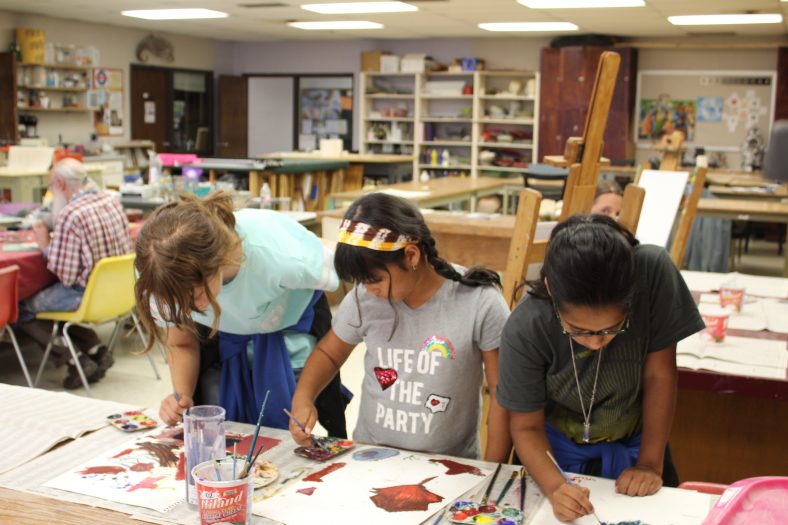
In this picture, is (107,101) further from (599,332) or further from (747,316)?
(599,332)

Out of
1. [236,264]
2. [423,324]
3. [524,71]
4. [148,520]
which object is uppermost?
[524,71]

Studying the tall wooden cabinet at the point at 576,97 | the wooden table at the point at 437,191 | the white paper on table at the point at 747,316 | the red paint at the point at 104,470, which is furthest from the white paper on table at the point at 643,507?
the tall wooden cabinet at the point at 576,97

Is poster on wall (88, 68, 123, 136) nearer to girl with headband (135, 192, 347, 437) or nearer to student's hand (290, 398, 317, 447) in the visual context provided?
girl with headband (135, 192, 347, 437)

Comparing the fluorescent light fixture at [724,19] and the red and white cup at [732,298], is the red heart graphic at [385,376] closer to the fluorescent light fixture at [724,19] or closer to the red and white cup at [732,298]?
the red and white cup at [732,298]

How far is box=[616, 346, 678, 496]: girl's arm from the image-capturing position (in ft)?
5.56

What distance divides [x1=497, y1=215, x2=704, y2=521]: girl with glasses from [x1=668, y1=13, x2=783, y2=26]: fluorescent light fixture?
875cm

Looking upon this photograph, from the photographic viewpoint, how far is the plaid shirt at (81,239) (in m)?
4.55

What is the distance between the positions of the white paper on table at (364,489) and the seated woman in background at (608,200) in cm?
206

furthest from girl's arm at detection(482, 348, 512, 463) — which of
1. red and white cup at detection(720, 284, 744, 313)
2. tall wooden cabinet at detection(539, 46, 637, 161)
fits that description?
tall wooden cabinet at detection(539, 46, 637, 161)

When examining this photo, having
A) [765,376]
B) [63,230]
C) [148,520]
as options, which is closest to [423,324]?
[148,520]

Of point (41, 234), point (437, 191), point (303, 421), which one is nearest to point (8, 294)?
point (41, 234)

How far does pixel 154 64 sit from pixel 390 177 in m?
4.65

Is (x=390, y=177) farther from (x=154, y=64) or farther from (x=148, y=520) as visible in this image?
(x=148, y=520)

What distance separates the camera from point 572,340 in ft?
5.57
